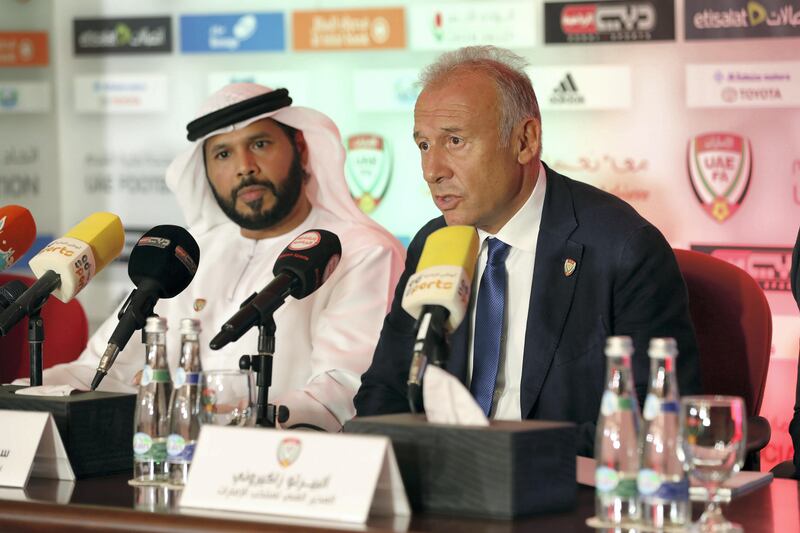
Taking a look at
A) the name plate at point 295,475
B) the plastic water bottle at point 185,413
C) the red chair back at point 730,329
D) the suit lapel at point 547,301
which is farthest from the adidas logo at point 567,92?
the name plate at point 295,475

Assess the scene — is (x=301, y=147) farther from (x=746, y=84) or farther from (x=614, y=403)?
(x=746, y=84)

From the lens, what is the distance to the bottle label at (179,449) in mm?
1910

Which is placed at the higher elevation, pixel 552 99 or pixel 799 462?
pixel 552 99

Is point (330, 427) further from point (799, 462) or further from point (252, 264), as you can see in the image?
point (799, 462)

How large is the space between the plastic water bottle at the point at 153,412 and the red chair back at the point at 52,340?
1574 millimetres

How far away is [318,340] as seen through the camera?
10.3 feet

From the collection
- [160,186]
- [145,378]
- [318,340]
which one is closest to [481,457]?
[145,378]

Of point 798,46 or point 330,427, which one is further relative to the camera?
point 798,46

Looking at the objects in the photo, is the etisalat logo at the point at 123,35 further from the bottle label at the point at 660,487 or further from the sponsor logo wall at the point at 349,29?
the bottle label at the point at 660,487

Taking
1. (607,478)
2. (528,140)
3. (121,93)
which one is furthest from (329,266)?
(121,93)

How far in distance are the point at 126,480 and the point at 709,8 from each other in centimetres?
385

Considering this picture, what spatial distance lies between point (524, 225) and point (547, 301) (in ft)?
0.75

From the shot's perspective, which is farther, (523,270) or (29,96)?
(29,96)

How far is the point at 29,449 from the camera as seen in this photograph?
2014mm
